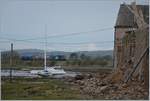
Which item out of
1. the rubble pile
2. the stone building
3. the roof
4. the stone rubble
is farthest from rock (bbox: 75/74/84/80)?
the rubble pile

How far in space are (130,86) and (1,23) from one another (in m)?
1.55

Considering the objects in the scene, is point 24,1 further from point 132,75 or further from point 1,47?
point 132,75

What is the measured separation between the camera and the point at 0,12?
1973 millimetres

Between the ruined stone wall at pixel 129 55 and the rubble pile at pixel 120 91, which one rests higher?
the ruined stone wall at pixel 129 55

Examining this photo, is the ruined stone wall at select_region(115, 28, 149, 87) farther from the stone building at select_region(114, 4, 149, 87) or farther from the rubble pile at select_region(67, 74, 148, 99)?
the rubble pile at select_region(67, 74, 148, 99)

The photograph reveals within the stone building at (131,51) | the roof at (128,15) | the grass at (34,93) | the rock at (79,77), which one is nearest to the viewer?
the grass at (34,93)

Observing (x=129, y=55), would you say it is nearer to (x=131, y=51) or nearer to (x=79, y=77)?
(x=131, y=51)

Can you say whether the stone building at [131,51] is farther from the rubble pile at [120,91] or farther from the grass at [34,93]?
the grass at [34,93]

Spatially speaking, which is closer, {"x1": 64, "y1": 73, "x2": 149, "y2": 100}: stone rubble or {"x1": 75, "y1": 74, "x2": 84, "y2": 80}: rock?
{"x1": 64, "y1": 73, "x2": 149, "y2": 100}: stone rubble

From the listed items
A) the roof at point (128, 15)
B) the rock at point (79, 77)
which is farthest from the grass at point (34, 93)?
the rock at point (79, 77)

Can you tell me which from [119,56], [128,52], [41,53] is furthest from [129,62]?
[41,53]

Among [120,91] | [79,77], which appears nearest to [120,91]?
[120,91]

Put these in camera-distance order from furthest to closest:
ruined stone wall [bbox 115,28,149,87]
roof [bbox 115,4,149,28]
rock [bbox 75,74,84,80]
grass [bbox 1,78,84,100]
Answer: rock [bbox 75,74,84,80] → ruined stone wall [bbox 115,28,149,87] → roof [bbox 115,4,149,28] → grass [bbox 1,78,84,100]

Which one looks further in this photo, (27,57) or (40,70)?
(40,70)
